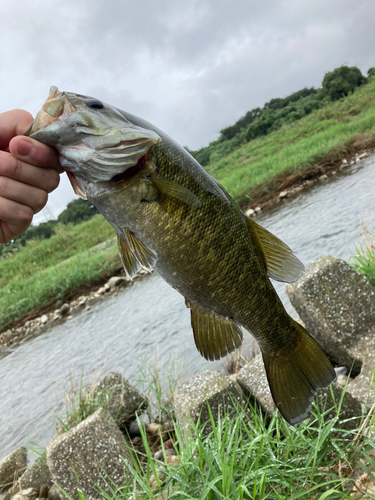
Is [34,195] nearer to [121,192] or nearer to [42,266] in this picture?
[121,192]

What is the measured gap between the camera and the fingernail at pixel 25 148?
1372mm

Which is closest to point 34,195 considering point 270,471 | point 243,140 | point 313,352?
point 313,352

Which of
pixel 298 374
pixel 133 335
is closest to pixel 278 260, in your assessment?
pixel 298 374

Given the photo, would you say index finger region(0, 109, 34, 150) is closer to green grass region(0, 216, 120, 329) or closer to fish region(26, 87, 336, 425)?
fish region(26, 87, 336, 425)

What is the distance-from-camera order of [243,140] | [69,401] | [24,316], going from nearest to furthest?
[69,401], [24,316], [243,140]

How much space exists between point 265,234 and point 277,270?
173 millimetres

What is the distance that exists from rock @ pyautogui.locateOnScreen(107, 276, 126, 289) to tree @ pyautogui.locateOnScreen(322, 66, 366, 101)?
3065 centimetres

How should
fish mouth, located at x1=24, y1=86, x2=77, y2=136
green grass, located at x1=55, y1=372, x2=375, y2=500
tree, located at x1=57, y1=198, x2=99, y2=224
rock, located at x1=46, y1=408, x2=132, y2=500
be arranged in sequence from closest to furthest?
fish mouth, located at x1=24, y1=86, x2=77, y2=136, green grass, located at x1=55, y1=372, x2=375, y2=500, rock, located at x1=46, y1=408, x2=132, y2=500, tree, located at x1=57, y1=198, x2=99, y2=224

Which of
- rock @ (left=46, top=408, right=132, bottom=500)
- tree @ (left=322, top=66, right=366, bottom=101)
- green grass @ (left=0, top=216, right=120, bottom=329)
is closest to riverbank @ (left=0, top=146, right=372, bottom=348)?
green grass @ (left=0, top=216, right=120, bottom=329)

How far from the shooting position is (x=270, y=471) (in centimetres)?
213

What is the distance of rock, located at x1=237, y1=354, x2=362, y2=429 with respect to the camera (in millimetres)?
2662

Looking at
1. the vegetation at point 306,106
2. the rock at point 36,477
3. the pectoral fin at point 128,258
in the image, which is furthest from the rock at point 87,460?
the vegetation at point 306,106

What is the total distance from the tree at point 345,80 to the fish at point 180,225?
1479 inches

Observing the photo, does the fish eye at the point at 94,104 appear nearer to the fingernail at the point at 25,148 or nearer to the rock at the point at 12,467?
the fingernail at the point at 25,148
